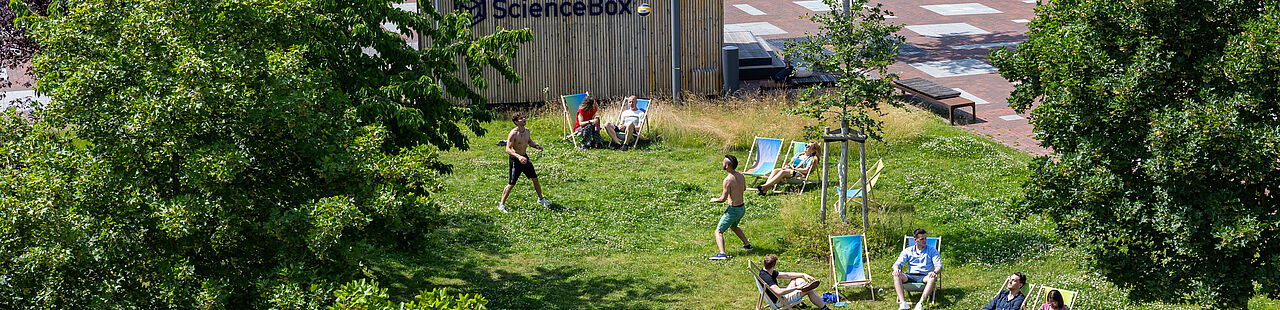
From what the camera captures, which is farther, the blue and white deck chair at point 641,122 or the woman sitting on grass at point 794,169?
the blue and white deck chair at point 641,122

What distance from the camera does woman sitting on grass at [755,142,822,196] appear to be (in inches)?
568

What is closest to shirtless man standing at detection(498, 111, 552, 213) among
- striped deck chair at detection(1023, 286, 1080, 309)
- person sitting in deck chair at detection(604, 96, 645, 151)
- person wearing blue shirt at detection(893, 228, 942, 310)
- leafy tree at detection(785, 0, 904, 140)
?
person sitting in deck chair at detection(604, 96, 645, 151)

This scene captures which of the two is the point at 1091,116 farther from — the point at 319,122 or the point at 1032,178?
the point at 319,122

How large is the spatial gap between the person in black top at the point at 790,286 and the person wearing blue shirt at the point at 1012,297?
1416 mm

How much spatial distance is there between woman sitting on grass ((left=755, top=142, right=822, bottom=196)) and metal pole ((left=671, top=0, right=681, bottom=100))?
4.29 meters

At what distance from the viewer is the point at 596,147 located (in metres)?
17.0

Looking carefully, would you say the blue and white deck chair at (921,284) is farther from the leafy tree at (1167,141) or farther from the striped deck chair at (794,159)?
the striped deck chair at (794,159)

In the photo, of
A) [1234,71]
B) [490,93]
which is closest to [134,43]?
[1234,71]

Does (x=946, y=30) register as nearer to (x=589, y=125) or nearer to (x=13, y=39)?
(x=589, y=125)

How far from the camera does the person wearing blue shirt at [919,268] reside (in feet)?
34.5

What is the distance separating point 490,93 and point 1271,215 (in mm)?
13364

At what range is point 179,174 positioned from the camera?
6711 millimetres

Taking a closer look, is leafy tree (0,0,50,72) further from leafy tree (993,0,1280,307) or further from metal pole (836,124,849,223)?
leafy tree (993,0,1280,307)

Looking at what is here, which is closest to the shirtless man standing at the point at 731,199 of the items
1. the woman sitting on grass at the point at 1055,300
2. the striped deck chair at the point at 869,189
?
the striped deck chair at the point at 869,189
